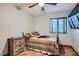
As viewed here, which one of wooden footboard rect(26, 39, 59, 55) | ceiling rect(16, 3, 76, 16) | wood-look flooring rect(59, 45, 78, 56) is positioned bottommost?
wood-look flooring rect(59, 45, 78, 56)

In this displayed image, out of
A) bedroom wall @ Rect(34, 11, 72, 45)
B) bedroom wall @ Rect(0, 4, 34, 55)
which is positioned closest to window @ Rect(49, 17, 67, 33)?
bedroom wall @ Rect(34, 11, 72, 45)

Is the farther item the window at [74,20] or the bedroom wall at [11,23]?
the window at [74,20]

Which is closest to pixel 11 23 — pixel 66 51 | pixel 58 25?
pixel 58 25

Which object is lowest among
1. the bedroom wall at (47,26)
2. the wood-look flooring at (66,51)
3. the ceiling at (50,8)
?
the wood-look flooring at (66,51)

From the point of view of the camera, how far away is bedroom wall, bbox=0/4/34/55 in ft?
4.53

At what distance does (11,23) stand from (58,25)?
0.68m

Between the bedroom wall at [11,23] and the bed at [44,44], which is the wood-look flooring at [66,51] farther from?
the bedroom wall at [11,23]

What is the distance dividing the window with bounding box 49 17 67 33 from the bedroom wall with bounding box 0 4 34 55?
0.30 m

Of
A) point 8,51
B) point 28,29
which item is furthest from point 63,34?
point 8,51

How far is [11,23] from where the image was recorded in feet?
4.68

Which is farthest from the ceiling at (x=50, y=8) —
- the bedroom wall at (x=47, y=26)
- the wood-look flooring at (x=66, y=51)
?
the wood-look flooring at (x=66, y=51)

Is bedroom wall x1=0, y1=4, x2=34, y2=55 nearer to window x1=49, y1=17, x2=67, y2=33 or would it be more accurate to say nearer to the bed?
the bed

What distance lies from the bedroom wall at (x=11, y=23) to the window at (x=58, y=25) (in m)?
0.30

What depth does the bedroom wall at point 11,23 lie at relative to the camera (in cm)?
138
